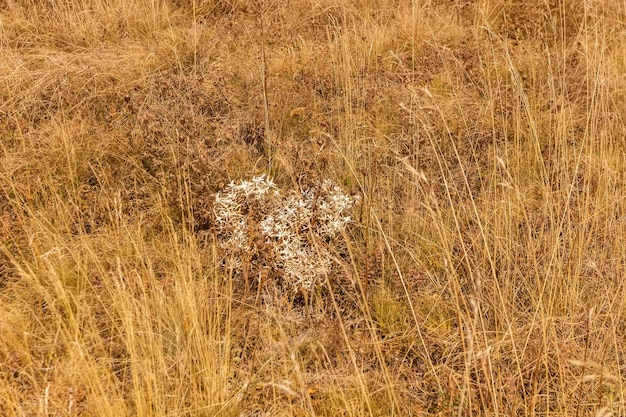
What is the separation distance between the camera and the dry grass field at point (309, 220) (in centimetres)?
177

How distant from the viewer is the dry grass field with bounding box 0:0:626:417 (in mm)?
1770

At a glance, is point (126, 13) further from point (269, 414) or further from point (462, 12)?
point (269, 414)

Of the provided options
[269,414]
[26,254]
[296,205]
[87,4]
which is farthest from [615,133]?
[87,4]

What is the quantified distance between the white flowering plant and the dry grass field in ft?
0.11

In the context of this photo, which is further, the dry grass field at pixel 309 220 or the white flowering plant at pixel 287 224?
the white flowering plant at pixel 287 224

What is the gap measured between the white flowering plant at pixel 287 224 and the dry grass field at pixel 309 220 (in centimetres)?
3

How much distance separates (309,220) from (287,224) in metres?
0.14

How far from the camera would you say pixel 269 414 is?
5.75 feet

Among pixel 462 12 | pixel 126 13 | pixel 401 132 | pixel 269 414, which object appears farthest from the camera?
pixel 462 12

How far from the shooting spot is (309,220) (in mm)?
2453

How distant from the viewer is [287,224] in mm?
2551

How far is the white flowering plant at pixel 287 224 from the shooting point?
236cm

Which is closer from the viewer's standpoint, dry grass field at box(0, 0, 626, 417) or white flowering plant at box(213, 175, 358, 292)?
dry grass field at box(0, 0, 626, 417)

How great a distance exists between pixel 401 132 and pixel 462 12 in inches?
70.4
